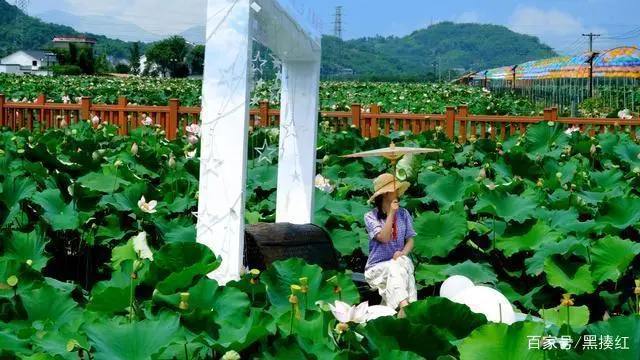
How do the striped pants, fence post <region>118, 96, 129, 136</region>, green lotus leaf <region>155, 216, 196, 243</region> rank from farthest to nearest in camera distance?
fence post <region>118, 96, 129, 136</region>, green lotus leaf <region>155, 216, 196, 243</region>, the striped pants

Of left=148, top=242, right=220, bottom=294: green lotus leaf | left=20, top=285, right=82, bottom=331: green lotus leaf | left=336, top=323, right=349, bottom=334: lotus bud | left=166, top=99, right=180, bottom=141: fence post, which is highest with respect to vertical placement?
left=166, top=99, right=180, bottom=141: fence post

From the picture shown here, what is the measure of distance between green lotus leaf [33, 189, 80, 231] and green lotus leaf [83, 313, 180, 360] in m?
2.25

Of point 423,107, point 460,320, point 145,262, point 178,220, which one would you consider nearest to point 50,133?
point 178,220

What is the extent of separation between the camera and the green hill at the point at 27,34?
5022 inches

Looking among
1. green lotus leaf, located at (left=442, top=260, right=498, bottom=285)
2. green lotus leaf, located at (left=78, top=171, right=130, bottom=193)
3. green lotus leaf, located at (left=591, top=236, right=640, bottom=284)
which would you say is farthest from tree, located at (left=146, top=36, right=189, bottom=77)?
green lotus leaf, located at (left=591, top=236, right=640, bottom=284)

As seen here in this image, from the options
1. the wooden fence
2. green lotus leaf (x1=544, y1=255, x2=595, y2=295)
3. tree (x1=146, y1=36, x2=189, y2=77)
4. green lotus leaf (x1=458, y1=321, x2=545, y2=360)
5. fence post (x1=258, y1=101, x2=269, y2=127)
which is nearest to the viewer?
green lotus leaf (x1=458, y1=321, x2=545, y2=360)

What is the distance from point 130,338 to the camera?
213 cm

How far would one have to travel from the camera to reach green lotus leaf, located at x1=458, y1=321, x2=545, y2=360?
2.08 metres

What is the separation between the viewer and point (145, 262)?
2.91 metres

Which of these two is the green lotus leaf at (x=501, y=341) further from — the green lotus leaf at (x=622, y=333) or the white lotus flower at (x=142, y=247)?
the white lotus flower at (x=142, y=247)

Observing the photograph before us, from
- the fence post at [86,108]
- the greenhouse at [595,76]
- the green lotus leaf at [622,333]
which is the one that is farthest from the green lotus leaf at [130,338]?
the greenhouse at [595,76]

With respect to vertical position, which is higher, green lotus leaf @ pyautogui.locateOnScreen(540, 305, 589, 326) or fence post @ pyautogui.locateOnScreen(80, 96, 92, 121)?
fence post @ pyautogui.locateOnScreen(80, 96, 92, 121)

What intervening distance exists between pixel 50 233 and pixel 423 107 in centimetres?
1287

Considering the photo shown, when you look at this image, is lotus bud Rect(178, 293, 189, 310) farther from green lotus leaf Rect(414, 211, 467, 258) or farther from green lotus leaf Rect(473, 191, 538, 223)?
green lotus leaf Rect(473, 191, 538, 223)
